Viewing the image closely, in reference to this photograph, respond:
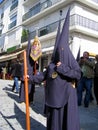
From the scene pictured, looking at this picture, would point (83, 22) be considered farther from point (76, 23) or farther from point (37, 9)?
point (37, 9)

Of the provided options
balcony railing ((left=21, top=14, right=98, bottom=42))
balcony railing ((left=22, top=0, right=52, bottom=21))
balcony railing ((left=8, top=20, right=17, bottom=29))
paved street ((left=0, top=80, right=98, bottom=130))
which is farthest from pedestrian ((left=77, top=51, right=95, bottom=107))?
balcony railing ((left=8, top=20, right=17, bottom=29))

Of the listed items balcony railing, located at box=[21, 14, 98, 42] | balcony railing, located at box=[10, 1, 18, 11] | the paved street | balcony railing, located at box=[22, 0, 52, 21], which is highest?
balcony railing, located at box=[10, 1, 18, 11]

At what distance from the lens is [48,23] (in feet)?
105

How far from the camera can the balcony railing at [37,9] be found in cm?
3276

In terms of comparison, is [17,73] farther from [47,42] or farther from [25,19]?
[25,19]

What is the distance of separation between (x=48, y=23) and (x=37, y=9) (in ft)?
13.4

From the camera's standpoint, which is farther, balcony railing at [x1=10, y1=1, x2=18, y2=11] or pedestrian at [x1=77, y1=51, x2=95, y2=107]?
balcony railing at [x1=10, y1=1, x2=18, y2=11]

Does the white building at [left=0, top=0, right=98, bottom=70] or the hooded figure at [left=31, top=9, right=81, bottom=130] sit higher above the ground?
the white building at [left=0, top=0, right=98, bottom=70]

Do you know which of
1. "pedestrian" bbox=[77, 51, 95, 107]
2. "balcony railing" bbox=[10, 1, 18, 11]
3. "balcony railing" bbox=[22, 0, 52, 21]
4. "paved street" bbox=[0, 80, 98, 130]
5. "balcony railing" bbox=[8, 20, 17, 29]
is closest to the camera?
"paved street" bbox=[0, 80, 98, 130]

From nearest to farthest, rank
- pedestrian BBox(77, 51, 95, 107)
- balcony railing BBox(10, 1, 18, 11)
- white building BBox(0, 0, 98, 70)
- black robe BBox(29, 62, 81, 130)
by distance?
black robe BBox(29, 62, 81, 130), pedestrian BBox(77, 51, 95, 107), white building BBox(0, 0, 98, 70), balcony railing BBox(10, 1, 18, 11)

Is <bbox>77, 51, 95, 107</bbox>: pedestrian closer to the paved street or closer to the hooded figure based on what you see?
the paved street

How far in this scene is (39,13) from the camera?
109 ft

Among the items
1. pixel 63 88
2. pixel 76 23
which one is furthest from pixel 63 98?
pixel 76 23

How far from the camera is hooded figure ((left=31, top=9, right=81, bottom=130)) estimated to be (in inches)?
199
